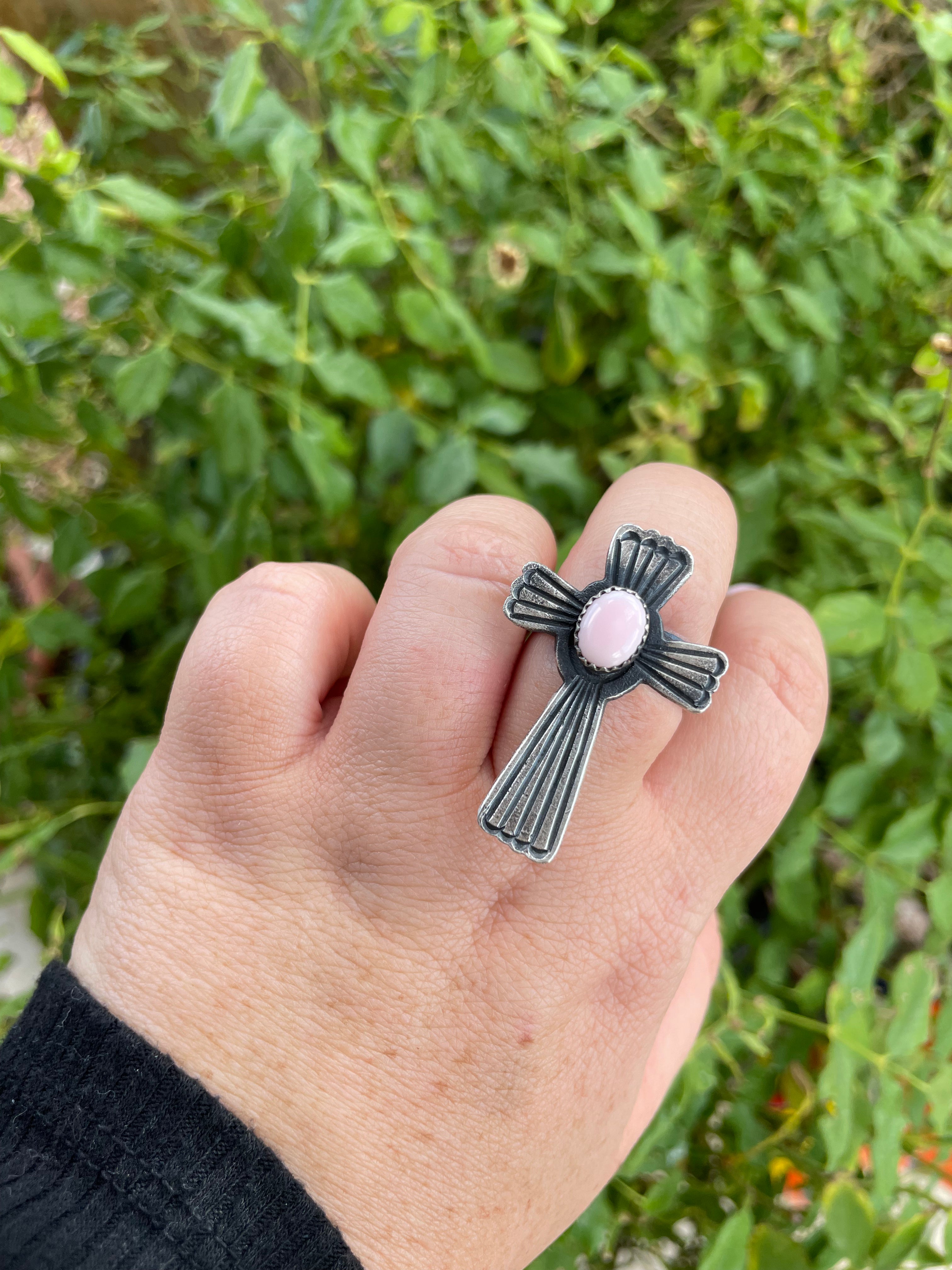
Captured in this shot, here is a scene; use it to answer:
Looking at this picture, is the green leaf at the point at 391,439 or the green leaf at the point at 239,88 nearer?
the green leaf at the point at 239,88

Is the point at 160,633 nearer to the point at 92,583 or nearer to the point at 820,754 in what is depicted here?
the point at 92,583

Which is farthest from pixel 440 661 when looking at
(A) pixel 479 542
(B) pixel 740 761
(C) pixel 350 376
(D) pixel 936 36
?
A: (D) pixel 936 36

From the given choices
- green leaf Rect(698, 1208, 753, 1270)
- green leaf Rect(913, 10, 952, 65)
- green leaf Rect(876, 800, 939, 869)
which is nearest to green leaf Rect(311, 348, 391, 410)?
green leaf Rect(913, 10, 952, 65)

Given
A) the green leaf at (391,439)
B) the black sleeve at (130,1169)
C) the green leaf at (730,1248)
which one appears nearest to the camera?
the black sleeve at (130,1169)

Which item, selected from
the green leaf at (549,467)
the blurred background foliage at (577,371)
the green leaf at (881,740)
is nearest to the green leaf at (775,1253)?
the blurred background foliage at (577,371)

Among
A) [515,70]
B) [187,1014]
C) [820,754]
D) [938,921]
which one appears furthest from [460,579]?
[820,754]

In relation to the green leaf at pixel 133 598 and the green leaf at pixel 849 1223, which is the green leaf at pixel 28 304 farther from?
the green leaf at pixel 849 1223

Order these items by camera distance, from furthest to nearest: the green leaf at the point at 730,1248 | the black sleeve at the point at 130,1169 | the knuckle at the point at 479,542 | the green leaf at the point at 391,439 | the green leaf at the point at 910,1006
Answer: the green leaf at the point at 391,439
the green leaf at the point at 910,1006
the green leaf at the point at 730,1248
the knuckle at the point at 479,542
the black sleeve at the point at 130,1169
